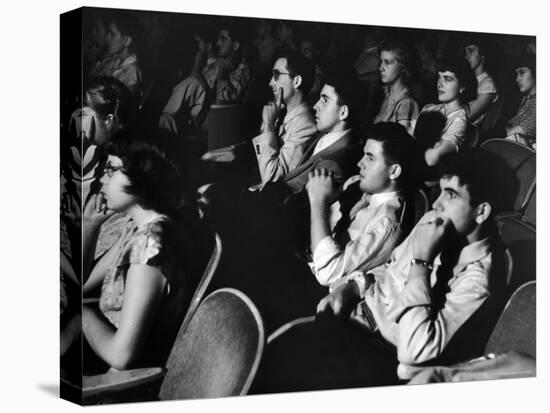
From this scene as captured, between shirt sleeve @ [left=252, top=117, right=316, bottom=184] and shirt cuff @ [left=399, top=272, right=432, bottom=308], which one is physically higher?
shirt sleeve @ [left=252, top=117, right=316, bottom=184]

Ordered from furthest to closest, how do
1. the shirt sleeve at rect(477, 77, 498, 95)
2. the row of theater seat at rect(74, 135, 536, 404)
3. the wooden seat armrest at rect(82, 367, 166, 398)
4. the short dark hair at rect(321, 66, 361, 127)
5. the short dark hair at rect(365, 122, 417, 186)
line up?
the shirt sleeve at rect(477, 77, 498, 95) → the short dark hair at rect(365, 122, 417, 186) → the short dark hair at rect(321, 66, 361, 127) → the row of theater seat at rect(74, 135, 536, 404) → the wooden seat armrest at rect(82, 367, 166, 398)

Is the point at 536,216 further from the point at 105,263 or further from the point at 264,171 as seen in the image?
the point at 105,263

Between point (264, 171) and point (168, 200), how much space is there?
2.23ft

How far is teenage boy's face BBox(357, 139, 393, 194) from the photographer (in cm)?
858

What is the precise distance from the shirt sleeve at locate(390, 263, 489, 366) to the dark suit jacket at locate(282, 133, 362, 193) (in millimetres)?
851

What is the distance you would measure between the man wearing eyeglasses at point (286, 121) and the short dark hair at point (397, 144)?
445 millimetres

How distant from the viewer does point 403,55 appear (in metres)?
8.71

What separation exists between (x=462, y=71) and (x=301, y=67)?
4.00 ft

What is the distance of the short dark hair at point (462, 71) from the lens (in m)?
8.87

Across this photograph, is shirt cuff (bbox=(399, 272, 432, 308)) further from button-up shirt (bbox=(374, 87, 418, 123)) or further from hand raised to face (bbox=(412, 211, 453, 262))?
button-up shirt (bbox=(374, 87, 418, 123))

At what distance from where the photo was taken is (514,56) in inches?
360

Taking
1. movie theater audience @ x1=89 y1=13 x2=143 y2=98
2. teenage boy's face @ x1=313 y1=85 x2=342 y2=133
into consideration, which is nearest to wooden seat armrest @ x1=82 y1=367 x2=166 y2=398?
movie theater audience @ x1=89 y1=13 x2=143 y2=98

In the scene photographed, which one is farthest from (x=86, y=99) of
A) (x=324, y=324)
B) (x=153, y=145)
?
(x=324, y=324)

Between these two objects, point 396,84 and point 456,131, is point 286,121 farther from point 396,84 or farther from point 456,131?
point 456,131
